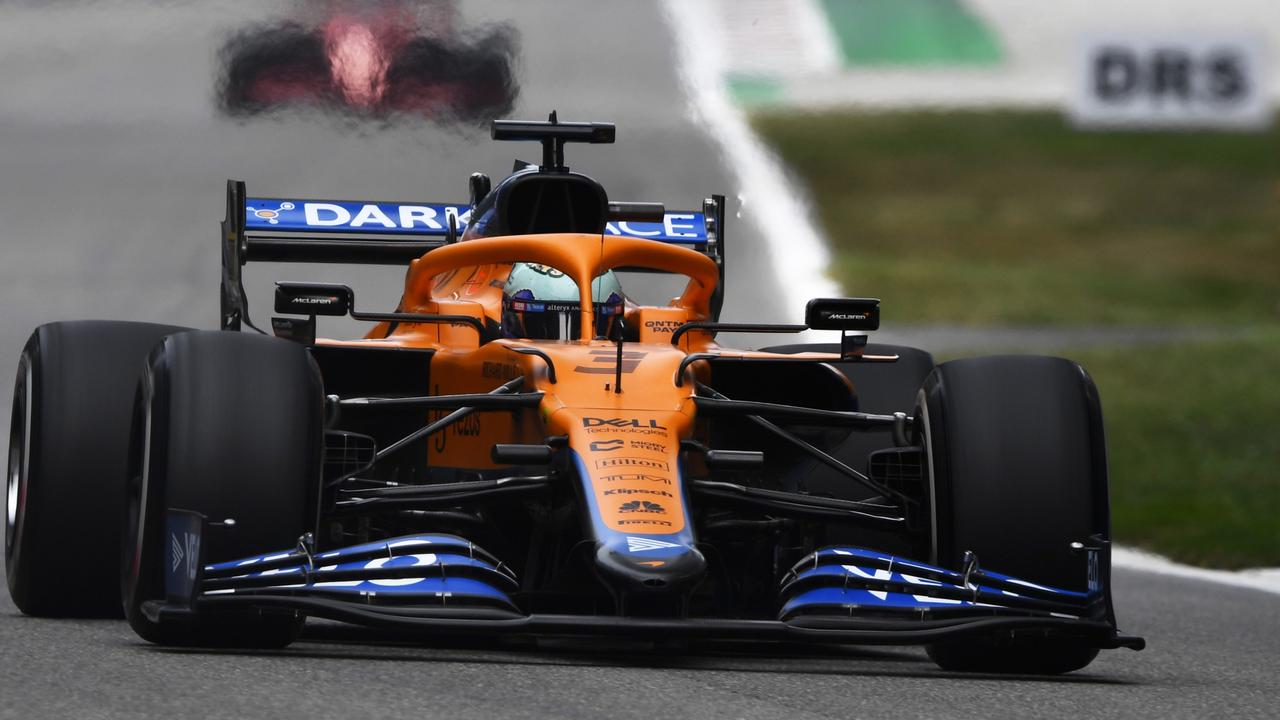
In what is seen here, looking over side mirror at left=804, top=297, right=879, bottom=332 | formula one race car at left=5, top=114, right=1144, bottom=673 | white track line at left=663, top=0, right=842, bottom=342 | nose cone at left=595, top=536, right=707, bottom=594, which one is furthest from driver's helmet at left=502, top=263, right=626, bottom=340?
white track line at left=663, top=0, right=842, bottom=342

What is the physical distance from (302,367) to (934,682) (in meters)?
2.13

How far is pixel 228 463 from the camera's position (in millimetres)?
6832

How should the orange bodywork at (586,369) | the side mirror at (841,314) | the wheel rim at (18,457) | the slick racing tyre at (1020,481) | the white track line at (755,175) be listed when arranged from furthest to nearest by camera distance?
the white track line at (755,175) → the wheel rim at (18,457) → the side mirror at (841,314) → the slick racing tyre at (1020,481) → the orange bodywork at (586,369)

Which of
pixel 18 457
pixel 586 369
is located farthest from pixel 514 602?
pixel 18 457

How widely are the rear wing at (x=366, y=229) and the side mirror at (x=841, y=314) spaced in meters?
2.42

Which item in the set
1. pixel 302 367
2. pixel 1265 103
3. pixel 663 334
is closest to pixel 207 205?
pixel 663 334

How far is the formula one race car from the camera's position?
22.2 ft

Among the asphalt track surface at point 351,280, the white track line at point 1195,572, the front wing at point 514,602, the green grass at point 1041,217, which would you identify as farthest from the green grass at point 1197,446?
the green grass at point 1041,217

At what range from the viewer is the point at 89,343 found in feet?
27.4

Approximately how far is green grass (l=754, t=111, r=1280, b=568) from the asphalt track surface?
3586mm

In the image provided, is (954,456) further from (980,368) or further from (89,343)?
(89,343)

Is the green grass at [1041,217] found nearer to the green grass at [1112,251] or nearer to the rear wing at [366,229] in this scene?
the green grass at [1112,251]

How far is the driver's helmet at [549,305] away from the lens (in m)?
8.36

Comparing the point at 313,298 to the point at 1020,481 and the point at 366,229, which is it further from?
the point at 366,229
